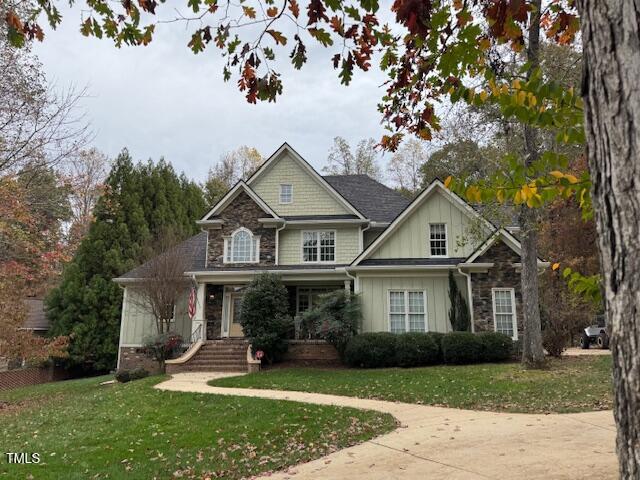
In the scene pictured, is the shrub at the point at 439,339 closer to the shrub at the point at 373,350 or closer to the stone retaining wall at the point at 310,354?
the shrub at the point at 373,350

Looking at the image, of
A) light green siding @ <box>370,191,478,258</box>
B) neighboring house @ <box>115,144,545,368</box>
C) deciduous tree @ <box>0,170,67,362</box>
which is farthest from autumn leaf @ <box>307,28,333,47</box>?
light green siding @ <box>370,191,478,258</box>

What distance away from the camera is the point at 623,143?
5.47 ft

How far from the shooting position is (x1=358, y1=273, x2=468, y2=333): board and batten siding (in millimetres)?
17047

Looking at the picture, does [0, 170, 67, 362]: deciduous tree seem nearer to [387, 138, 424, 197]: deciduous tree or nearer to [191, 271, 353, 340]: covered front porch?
[191, 271, 353, 340]: covered front porch

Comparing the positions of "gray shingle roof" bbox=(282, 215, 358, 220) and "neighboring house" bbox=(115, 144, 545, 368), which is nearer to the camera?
"neighboring house" bbox=(115, 144, 545, 368)

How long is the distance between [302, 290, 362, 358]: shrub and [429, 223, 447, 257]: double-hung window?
137 inches

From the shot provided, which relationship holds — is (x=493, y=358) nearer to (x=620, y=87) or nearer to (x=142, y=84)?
(x=142, y=84)

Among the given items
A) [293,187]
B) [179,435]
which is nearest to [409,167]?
[293,187]

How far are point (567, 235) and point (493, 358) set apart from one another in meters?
12.7

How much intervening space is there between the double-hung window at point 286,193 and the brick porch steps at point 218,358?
636cm

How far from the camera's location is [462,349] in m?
14.8

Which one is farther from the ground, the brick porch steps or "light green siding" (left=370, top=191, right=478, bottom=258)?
"light green siding" (left=370, top=191, right=478, bottom=258)

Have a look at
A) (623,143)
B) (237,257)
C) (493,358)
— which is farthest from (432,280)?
(623,143)

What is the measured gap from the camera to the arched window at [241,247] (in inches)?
790
